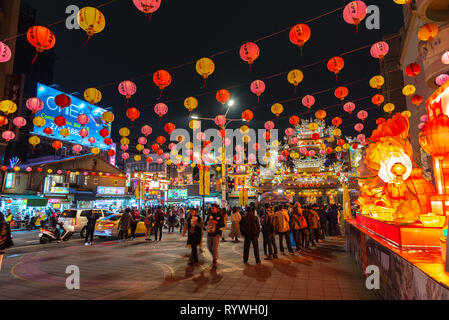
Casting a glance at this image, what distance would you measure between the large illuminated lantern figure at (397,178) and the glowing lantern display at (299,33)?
151 inches

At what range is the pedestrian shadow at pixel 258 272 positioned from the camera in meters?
6.54

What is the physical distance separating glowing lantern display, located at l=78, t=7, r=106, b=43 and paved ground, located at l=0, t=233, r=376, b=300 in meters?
6.64

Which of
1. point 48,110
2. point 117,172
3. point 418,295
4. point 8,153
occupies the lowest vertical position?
point 418,295

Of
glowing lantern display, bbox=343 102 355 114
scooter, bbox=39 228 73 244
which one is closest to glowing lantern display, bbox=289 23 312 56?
glowing lantern display, bbox=343 102 355 114

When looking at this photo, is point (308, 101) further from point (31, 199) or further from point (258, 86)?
point (31, 199)

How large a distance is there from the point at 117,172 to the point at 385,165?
34.8 metres

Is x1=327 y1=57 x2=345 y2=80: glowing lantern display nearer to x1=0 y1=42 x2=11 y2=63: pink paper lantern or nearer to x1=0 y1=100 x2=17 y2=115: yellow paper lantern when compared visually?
x1=0 y1=42 x2=11 y2=63: pink paper lantern

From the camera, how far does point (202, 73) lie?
967 cm

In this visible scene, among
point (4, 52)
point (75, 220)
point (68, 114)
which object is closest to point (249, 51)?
point (4, 52)

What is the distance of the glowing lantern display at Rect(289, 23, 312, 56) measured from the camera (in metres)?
8.09

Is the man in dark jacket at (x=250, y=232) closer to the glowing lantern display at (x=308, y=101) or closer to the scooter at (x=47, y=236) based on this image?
the glowing lantern display at (x=308, y=101)

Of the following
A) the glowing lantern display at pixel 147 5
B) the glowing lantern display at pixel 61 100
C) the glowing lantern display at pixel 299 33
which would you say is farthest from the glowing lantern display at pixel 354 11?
the glowing lantern display at pixel 61 100
